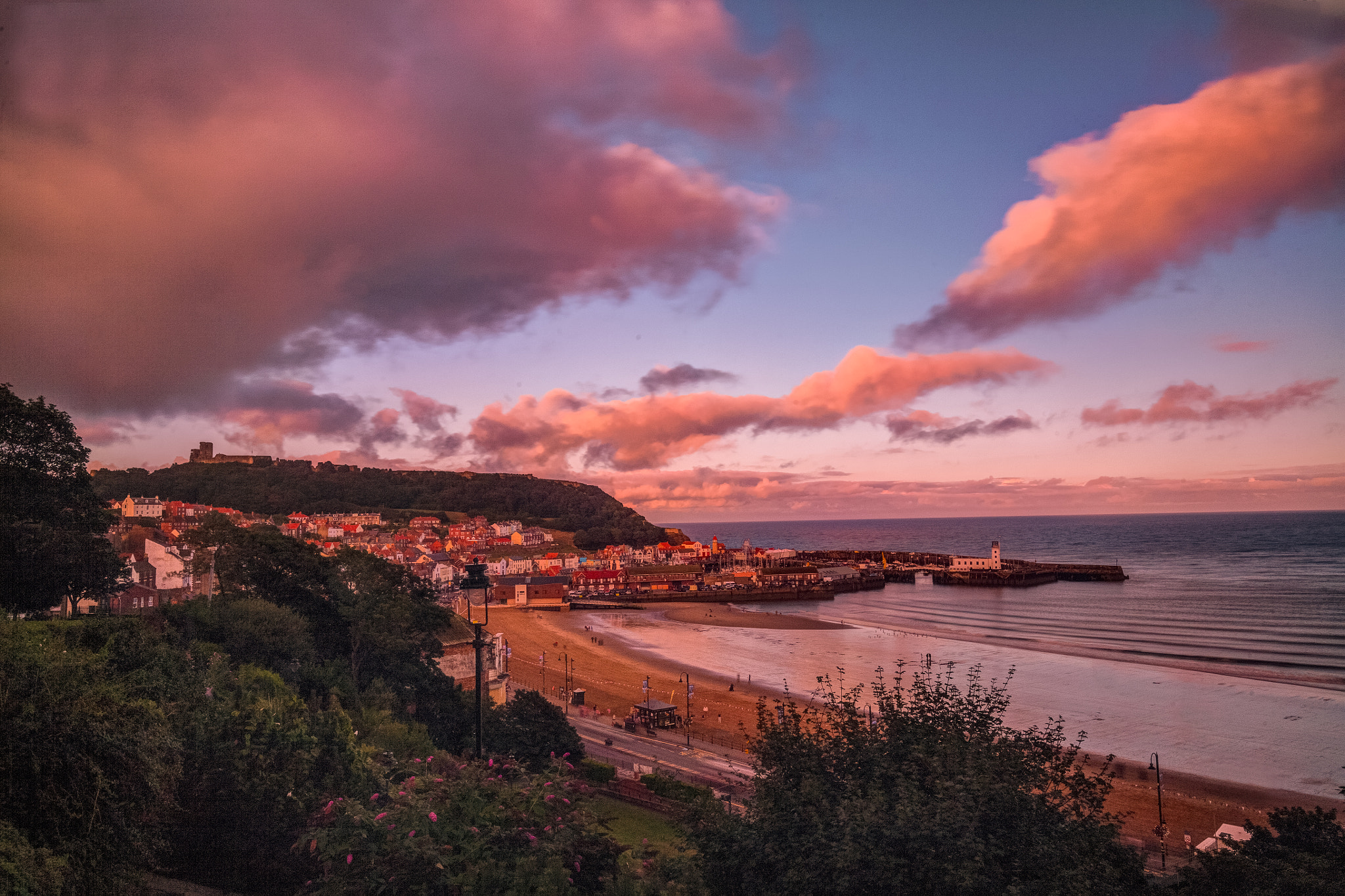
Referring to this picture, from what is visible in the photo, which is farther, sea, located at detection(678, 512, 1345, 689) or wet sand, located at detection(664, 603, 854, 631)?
wet sand, located at detection(664, 603, 854, 631)

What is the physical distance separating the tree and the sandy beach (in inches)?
800

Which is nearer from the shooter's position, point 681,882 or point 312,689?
point 681,882

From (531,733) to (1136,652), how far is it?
4057 cm

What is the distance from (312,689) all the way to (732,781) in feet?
41.1

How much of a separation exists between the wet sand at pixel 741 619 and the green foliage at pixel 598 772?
42.4 metres

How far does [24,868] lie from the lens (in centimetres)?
542

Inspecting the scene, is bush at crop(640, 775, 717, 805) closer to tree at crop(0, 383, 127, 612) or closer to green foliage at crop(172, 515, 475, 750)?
green foliage at crop(172, 515, 475, 750)

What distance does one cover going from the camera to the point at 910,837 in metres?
6.54

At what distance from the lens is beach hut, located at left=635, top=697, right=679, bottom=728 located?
2938 cm

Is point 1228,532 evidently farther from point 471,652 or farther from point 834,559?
point 471,652

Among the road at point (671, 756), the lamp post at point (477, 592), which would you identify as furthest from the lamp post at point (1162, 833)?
the lamp post at point (477, 592)

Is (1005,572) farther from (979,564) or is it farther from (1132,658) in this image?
(1132,658)

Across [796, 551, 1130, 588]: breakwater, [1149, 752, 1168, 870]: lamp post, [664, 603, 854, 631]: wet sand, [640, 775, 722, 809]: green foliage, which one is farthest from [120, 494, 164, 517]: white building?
[796, 551, 1130, 588]: breakwater

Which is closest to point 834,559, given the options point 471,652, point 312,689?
point 471,652
